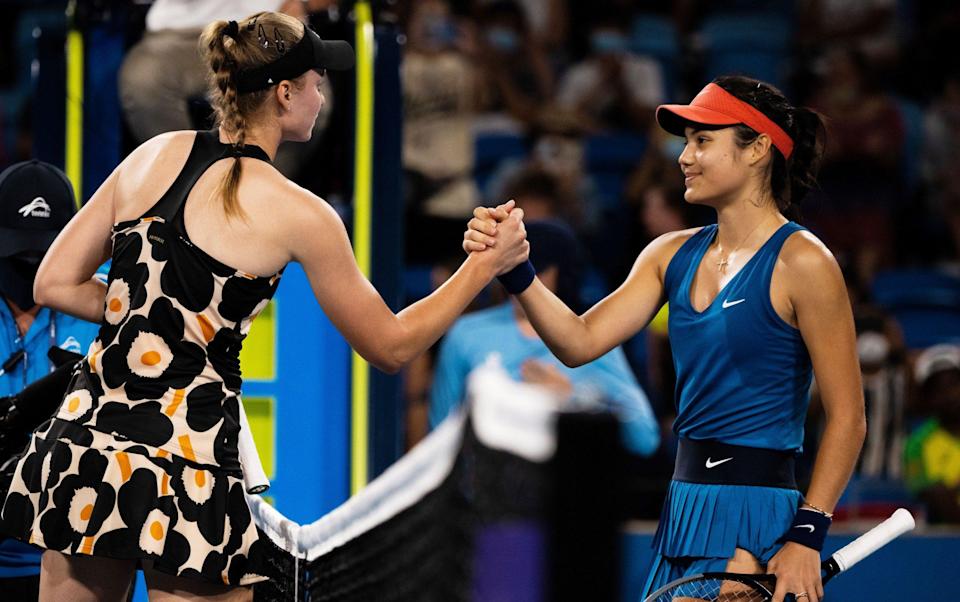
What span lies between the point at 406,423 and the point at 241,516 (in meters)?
4.43

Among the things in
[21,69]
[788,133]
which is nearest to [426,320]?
[788,133]

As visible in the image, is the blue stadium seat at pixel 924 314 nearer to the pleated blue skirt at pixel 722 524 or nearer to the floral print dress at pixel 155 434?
the pleated blue skirt at pixel 722 524

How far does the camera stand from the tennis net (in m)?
1.53

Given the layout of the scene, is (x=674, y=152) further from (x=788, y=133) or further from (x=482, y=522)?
(x=482, y=522)

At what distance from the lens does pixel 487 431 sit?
213 centimetres

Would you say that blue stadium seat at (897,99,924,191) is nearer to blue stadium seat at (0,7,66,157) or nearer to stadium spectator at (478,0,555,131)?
stadium spectator at (478,0,555,131)

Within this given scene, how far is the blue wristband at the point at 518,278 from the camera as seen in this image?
11.3 feet

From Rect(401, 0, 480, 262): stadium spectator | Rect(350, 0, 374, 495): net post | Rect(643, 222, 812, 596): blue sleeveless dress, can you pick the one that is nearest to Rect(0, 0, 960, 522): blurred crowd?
Rect(401, 0, 480, 262): stadium spectator

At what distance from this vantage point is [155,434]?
2674mm

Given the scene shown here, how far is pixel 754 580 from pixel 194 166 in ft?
4.74

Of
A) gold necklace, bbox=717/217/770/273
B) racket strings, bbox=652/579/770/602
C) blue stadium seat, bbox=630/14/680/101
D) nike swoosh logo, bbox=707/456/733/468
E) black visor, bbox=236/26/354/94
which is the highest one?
blue stadium seat, bbox=630/14/680/101

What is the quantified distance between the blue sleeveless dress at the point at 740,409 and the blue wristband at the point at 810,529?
96 mm

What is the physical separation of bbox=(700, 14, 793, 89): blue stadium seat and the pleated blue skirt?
6.46 meters

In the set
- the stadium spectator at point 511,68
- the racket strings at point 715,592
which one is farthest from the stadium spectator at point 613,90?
the racket strings at point 715,592
